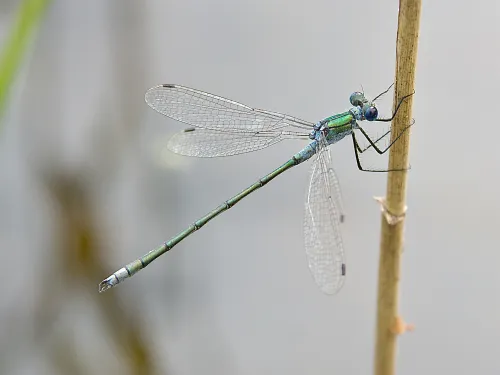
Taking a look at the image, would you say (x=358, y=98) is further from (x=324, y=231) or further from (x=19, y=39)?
(x=19, y=39)

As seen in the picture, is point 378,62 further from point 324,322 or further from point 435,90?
point 324,322

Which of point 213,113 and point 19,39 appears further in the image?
point 213,113

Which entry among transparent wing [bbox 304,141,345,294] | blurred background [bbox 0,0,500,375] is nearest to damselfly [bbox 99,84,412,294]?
transparent wing [bbox 304,141,345,294]

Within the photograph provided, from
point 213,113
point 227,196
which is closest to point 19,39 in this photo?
point 213,113

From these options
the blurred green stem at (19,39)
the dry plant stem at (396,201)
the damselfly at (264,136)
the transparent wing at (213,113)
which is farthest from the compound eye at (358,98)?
the blurred green stem at (19,39)

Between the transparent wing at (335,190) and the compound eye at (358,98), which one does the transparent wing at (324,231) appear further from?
the compound eye at (358,98)

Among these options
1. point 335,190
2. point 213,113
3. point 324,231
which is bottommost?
point 324,231
